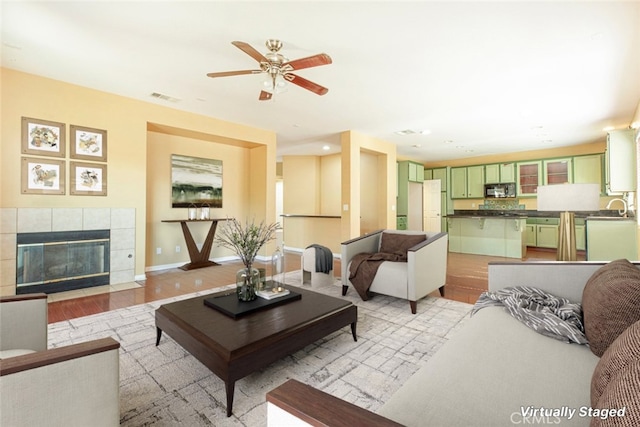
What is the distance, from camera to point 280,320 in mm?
1910

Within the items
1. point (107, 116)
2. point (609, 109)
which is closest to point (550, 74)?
point (609, 109)

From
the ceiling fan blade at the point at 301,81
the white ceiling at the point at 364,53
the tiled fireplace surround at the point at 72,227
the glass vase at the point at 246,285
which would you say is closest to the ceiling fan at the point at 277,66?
the ceiling fan blade at the point at 301,81

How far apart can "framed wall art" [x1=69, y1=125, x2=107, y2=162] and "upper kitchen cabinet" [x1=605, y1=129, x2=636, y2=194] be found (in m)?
7.85

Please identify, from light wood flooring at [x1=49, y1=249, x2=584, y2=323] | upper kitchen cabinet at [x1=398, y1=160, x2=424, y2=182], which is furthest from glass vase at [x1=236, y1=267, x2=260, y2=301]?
upper kitchen cabinet at [x1=398, y1=160, x2=424, y2=182]

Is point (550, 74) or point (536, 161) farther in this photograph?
point (536, 161)

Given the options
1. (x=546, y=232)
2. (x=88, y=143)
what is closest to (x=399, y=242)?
(x=88, y=143)

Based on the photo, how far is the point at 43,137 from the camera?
3486 millimetres

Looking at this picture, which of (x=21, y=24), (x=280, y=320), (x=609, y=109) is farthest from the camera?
(x=609, y=109)

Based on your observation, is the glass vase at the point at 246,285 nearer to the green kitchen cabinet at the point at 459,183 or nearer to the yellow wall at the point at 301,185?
the yellow wall at the point at 301,185

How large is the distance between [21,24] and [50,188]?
74.0 inches

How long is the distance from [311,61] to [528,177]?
7.62 meters

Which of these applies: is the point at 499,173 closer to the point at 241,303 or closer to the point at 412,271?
the point at 412,271

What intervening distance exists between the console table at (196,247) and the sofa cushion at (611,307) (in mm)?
5221

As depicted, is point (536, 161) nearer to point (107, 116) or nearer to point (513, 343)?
point (513, 343)
